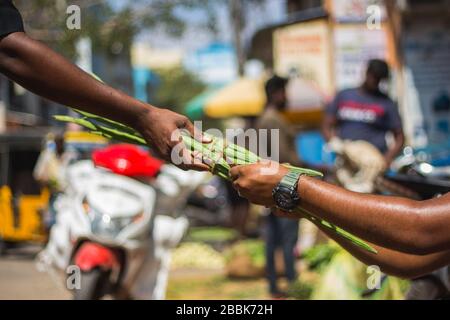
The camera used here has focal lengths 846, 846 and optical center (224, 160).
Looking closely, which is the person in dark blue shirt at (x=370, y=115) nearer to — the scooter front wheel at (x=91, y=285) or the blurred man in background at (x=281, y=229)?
the blurred man in background at (x=281, y=229)

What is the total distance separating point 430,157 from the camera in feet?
18.8

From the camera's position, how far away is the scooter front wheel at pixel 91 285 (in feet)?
15.0

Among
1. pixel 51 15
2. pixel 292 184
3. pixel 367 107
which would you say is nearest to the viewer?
pixel 292 184

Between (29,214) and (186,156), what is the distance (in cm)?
905

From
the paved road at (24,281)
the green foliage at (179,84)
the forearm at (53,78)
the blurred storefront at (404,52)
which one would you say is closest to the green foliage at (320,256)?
the forearm at (53,78)

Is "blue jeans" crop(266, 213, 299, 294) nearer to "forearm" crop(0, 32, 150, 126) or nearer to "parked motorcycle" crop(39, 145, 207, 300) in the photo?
"parked motorcycle" crop(39, 145, 207, 300)

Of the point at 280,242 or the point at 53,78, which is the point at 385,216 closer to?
the point at 53,78

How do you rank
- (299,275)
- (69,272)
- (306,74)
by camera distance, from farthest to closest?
(306,74) < (299,275) < (69,272)

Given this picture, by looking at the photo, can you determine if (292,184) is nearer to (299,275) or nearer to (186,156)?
(186,156)

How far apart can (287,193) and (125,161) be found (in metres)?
2.66

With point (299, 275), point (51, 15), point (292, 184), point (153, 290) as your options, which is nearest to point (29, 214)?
point (51, 15)

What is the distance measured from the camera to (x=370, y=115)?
7016 millimetres

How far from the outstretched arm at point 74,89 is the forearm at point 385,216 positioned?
44 centimetres

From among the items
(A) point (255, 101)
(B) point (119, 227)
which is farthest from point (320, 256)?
(A) point (255, 101)
